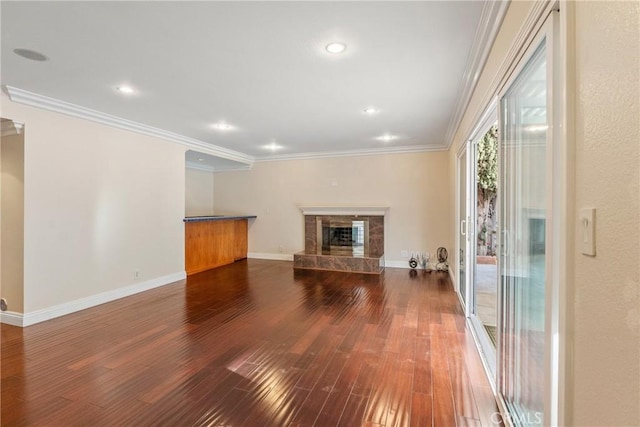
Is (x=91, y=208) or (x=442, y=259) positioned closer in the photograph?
(x=91, y=208)

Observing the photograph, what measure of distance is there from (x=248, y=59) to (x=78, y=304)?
3.66 meters

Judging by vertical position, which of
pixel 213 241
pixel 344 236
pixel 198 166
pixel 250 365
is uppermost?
pixel 198 166

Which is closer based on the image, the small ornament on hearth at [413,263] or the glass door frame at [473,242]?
the glass door frame at [473,242]

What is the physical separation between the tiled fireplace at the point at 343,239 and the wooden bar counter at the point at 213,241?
163cm

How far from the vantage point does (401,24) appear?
82.7 inches

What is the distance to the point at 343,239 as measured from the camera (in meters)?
6.78

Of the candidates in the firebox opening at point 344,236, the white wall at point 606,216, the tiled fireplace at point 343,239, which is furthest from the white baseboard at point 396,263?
the white wall at point 606,216

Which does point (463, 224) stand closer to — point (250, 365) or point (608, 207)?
point (250, 365)

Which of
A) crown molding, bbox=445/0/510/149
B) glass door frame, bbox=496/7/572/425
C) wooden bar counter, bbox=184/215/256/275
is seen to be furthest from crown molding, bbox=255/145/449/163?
glass door frame, bbox=496/7/572/425

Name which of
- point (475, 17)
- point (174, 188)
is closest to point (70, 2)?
point (475, 17)

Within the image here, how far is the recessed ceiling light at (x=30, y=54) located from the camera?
242cm

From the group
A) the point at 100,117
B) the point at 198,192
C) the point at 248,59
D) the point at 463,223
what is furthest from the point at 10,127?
the point at 463,223

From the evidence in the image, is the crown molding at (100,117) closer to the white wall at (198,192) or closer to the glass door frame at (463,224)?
the white wall at (198,192)

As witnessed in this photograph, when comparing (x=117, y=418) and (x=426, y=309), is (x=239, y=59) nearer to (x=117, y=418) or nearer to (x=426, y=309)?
(x=117, y=418)
